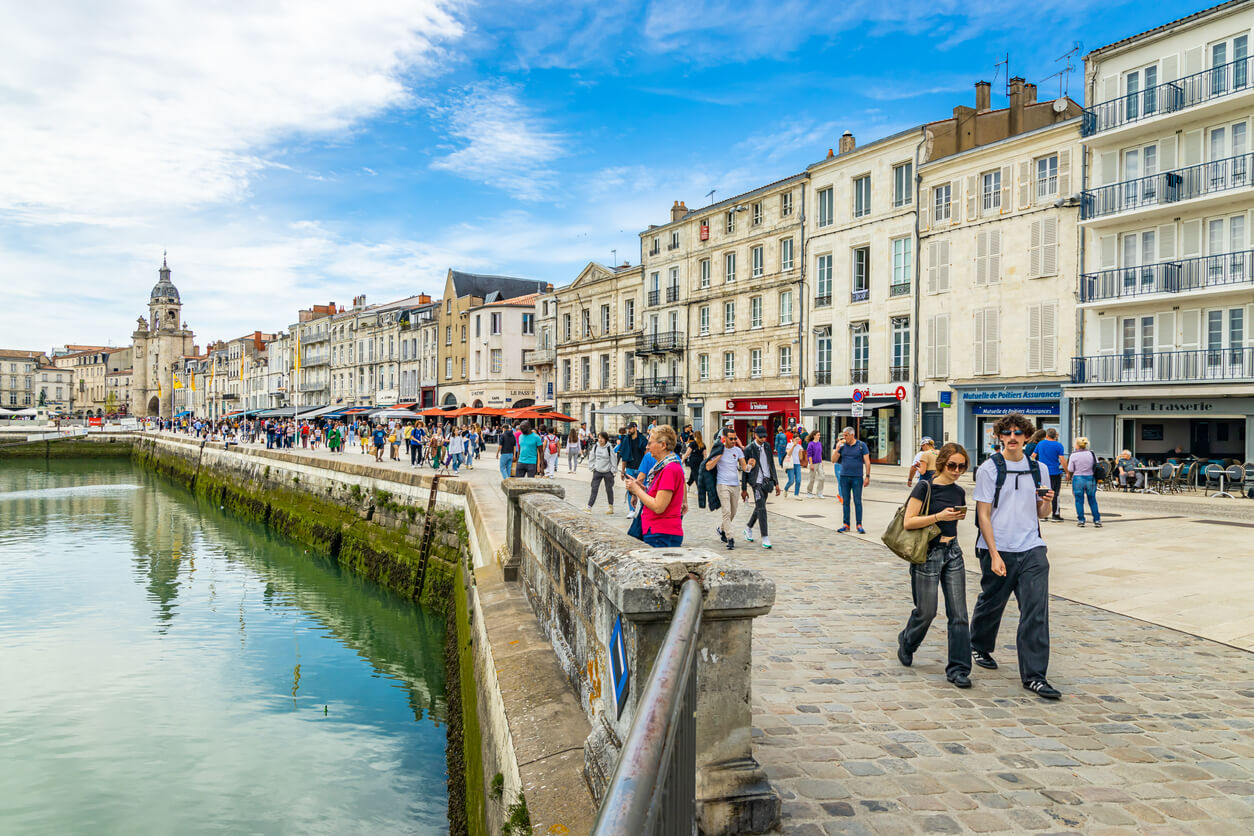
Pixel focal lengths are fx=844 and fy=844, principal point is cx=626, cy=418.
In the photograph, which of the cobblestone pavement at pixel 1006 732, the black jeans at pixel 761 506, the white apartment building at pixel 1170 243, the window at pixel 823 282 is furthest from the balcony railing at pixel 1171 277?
the cobblestone pavement at pixel 1006 732

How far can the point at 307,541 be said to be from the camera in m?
22.0

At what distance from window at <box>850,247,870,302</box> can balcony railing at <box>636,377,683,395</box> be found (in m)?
10.5

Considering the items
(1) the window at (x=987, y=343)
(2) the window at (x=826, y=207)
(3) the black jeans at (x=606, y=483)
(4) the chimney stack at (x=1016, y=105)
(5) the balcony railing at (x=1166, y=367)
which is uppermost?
(4) the chimney stack at (x=1016, y=105)

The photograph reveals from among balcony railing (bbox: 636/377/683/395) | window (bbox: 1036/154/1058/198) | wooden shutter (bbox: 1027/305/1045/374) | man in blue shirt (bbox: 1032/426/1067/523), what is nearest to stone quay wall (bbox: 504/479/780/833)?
man in blue shirt (bbox: 1032/426/1067/523)

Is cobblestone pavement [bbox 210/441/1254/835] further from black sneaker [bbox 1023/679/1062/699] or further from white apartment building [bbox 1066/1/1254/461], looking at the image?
white apartment building [bbox 1066/1/1254/461]

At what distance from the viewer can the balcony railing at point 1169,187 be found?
21.0 meters

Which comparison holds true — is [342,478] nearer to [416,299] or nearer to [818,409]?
[818,409]

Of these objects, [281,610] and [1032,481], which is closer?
[1032,481]

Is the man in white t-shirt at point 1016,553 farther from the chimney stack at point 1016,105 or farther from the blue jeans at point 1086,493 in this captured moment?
the chimney stack at point 1016,105

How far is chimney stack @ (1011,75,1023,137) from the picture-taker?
27.4 meters

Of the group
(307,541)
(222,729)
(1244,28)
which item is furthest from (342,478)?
(1244,28)

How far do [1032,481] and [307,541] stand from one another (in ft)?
66.3

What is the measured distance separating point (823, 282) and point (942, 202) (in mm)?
5620

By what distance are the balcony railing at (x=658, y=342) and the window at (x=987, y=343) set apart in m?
15.1
